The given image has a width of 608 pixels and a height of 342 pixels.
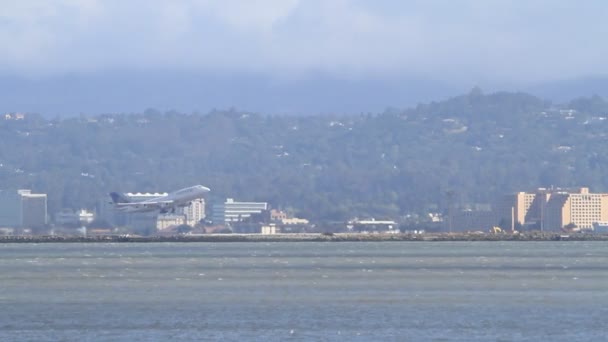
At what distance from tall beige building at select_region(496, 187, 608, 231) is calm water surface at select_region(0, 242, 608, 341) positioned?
Result: 8480cm

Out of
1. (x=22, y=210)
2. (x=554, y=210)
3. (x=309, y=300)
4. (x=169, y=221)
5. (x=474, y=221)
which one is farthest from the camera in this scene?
(x=169, y=221)

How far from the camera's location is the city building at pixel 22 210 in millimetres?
175250

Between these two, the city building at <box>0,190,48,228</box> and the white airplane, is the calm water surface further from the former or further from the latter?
the city building at <box>0,190,48,228</box>

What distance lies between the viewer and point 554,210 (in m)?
173

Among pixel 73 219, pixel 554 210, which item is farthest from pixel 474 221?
pixel 73 219

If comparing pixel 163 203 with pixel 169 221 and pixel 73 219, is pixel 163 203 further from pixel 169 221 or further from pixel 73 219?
pixel 169 221

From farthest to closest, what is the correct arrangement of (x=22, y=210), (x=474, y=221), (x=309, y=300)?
(x=22, y=210)
(x=474, y=221)
(x=309, y=300)

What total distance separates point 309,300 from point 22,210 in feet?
429

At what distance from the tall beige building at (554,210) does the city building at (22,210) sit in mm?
48251

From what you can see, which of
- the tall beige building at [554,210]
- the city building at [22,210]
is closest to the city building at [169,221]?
the city building at [22,210]

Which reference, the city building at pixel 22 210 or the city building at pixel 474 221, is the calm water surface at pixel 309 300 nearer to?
the city building at pixel 474 221

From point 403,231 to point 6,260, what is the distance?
95.9m

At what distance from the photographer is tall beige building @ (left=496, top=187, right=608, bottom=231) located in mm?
171250

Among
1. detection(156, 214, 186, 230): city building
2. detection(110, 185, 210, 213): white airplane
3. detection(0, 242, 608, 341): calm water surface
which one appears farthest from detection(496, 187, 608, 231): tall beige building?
detection(0, 242, 608, 341): calm water surface
